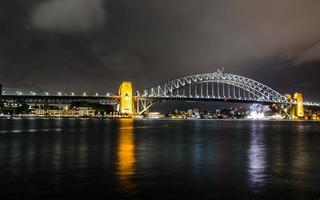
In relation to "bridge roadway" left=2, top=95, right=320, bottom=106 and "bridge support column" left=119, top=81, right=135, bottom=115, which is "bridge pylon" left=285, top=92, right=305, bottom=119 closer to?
"bridge roadway" left=2, top=95, right=320, bottom=106

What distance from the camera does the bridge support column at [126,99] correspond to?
12451cm

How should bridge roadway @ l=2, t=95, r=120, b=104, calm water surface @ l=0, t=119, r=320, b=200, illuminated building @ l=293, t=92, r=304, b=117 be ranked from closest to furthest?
1. calm water surface @ l=0, t=119, r=320, b=200
2. bridge roadway @ l=2, t=95, r=120, b=104
3. illuminated building @ l=293, t=92, r=304, b=117

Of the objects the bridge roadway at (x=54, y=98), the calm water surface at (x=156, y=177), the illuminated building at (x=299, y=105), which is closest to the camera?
the calm water surface at (x=156, y=177)

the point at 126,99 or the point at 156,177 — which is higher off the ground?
the point at 126,99

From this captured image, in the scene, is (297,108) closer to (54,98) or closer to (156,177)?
(54,98)

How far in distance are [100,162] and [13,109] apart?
160941 millimetres

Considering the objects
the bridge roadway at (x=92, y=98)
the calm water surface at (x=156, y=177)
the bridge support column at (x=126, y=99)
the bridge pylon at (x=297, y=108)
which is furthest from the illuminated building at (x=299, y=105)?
the calm water surface at (x=156, y=177)

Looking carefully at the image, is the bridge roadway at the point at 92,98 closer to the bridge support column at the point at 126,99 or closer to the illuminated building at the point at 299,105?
the bridge support column at the point at 126,99

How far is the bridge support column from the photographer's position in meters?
125

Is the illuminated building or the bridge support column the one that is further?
the illuminated building

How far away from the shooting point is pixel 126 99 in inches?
4899

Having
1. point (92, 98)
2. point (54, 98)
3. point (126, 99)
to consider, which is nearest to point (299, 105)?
point (126, 99)

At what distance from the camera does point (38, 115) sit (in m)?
170

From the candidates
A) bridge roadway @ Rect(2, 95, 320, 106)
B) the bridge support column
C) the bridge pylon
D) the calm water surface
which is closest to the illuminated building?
the bridge pylon
